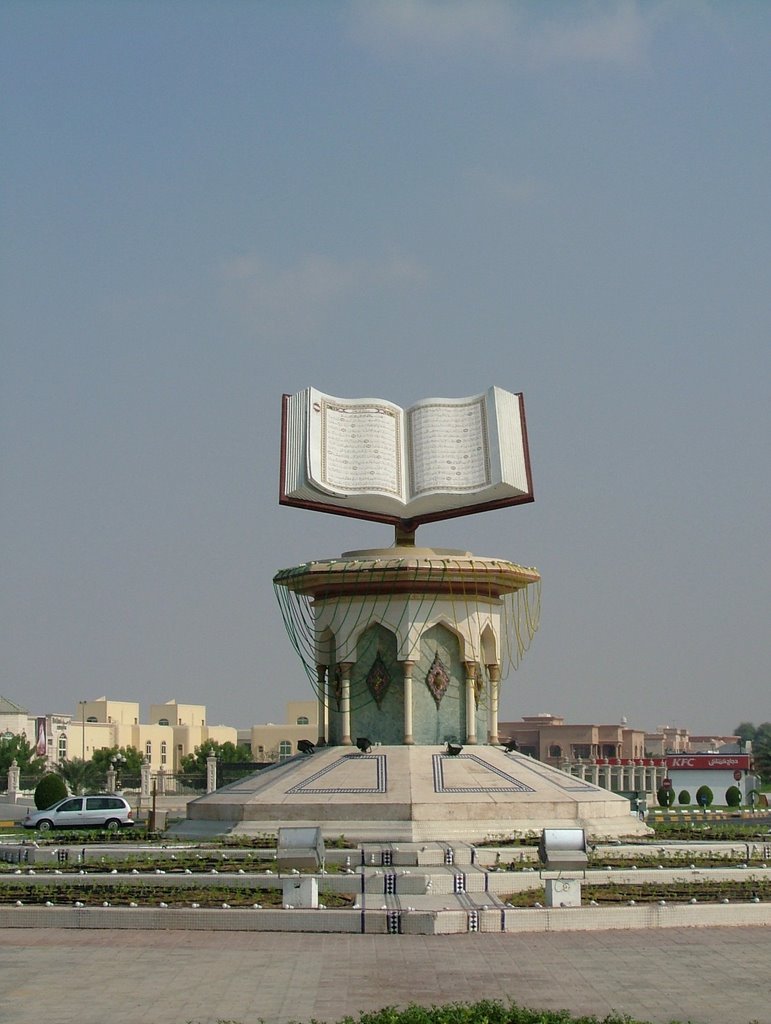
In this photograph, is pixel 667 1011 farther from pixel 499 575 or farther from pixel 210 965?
pixel 499 575

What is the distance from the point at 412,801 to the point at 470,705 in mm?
4126

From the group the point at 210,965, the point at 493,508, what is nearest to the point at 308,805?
the point at 493,508

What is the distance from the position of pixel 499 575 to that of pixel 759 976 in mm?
16976

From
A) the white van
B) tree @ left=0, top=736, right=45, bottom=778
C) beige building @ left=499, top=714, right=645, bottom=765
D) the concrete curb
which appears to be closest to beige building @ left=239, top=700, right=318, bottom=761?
beige building @ left=499, top=714, right=645, bottom=765

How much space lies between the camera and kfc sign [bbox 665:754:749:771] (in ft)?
237

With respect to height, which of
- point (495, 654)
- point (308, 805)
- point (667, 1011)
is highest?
point (495, 654)

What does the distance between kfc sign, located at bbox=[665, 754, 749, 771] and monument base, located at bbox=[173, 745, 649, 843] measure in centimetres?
4546

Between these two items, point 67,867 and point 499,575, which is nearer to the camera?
point 67,867

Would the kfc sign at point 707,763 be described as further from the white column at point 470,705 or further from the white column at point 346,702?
the white column at point 346,702

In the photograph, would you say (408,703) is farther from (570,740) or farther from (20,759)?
(570,740)

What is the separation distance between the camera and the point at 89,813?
33500mm

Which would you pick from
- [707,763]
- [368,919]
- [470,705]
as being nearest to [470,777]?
[470,705]

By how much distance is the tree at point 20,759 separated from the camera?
64.7 m

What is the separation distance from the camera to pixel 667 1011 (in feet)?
36.5
